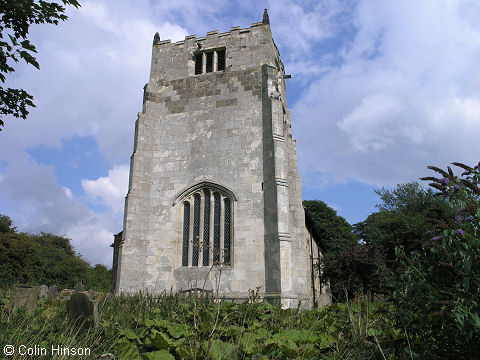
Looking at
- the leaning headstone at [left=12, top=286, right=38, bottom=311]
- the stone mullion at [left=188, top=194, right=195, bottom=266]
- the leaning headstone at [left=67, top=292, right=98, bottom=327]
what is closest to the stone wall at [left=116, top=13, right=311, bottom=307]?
the stone mullion at [left=188, top=194, right=195, bottom=266]

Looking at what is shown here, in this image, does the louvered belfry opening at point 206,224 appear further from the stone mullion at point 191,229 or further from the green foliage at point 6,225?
the green foliage at point 6,225

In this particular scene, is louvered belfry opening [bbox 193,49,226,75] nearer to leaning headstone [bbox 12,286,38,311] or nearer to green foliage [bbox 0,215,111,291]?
leaning headstone [bbox 12,286,38,311]

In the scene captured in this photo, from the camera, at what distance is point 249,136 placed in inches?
563

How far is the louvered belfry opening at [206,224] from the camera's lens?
13430 millimetres

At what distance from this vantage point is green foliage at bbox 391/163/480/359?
3.17m

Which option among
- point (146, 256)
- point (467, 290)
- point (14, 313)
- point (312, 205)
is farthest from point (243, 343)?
point (312, 205)

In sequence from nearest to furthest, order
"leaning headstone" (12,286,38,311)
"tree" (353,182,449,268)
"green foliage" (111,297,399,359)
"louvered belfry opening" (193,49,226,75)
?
"green foliage" (111,297,399,359) < "leaning headstone" (12,286,38,311) < "louvered belfry opening" (193,49,226,75) < "tree" (353,182,449,268)

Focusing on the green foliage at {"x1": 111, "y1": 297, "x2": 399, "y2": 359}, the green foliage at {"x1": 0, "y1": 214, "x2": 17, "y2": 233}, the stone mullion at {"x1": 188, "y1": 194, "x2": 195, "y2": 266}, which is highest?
the green foliage at {"x1": 0, "y1": 214, "x2": 17, "y2": 233}

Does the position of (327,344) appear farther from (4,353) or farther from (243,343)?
(4,353)

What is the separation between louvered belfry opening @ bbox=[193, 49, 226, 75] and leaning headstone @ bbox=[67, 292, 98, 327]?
12349 millimetres

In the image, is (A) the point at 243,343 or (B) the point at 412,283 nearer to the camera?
(B) the point at 412,283

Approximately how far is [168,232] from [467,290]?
11787 mm

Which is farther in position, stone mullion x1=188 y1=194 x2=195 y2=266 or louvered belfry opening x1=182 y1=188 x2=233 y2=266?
stone mullion x1=188 y1=194 x2=195 y2=266

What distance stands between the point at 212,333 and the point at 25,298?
15.7 ft
